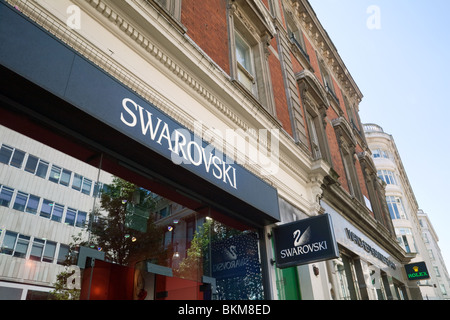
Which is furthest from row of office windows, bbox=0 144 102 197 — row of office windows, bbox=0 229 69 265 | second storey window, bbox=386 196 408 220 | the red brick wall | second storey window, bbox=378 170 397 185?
second storey window, bbox=378 170 397 185

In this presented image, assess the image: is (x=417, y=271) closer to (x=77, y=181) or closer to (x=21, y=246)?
(x=77, y=181)

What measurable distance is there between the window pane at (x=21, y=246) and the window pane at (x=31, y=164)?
0.69 metres

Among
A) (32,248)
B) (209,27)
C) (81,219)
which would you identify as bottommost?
(32,248)

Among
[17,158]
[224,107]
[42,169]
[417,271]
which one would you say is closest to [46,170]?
[42,169]

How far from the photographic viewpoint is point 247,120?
6.79 m

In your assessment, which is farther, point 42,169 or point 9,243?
point 42,169

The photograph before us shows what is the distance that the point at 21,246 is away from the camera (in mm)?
2811

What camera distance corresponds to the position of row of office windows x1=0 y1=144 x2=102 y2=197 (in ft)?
10.2

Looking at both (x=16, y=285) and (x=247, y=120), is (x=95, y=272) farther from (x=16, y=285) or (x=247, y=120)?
(x=247, y=120)

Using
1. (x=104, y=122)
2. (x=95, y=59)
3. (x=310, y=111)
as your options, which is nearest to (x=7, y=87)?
(x=104, y=122)

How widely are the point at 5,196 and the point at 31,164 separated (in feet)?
1.55

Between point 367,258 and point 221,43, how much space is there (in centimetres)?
935

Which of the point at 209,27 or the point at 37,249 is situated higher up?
the point at 209,27

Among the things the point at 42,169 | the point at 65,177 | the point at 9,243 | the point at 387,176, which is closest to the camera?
the point at 9,243
